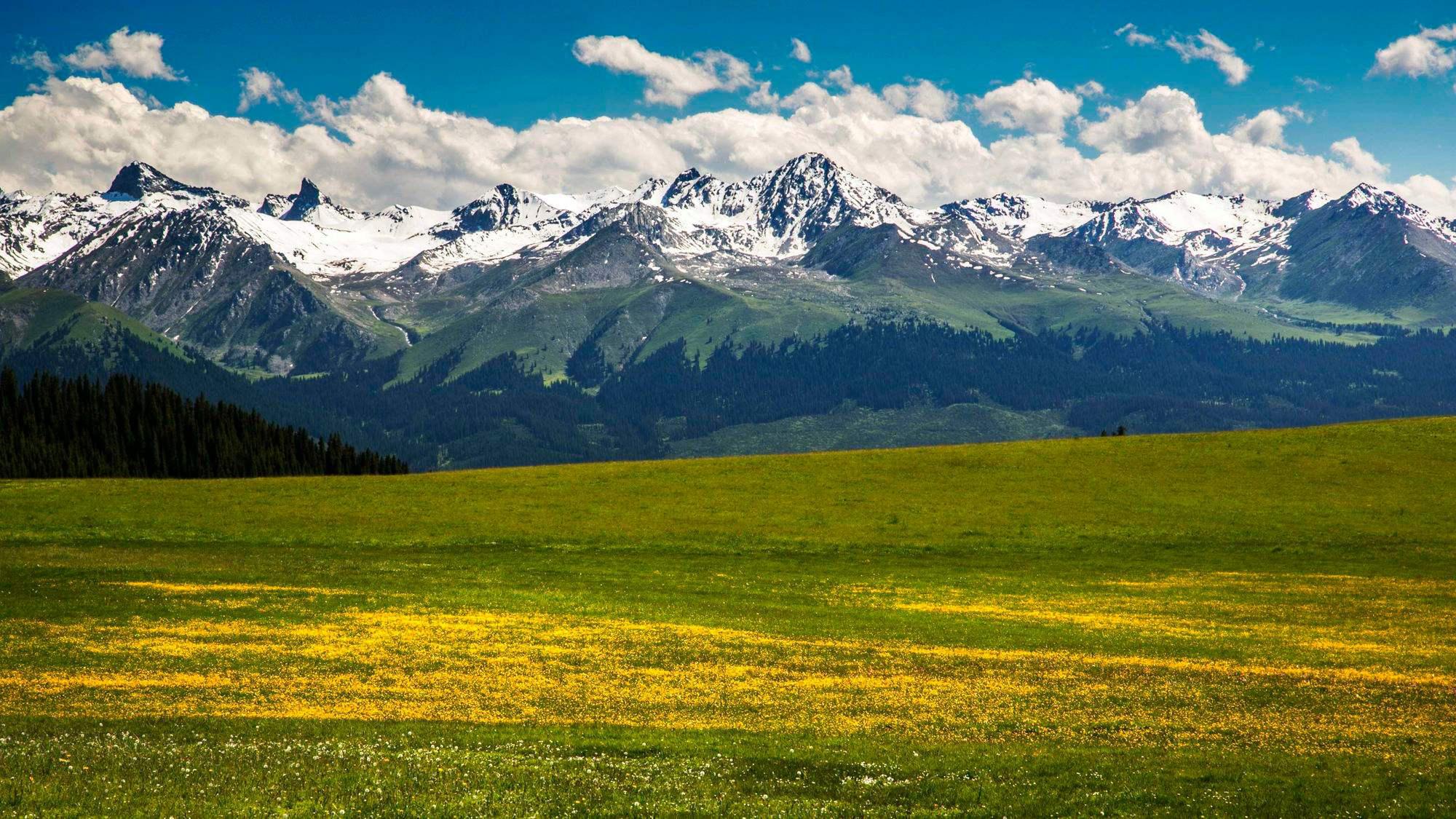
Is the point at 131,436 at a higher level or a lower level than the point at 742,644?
higher

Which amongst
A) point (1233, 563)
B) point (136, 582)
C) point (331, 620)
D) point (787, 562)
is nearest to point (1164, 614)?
point (1233, 563)

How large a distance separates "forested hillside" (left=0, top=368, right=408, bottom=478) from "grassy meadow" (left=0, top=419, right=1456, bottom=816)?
76233 millimetres

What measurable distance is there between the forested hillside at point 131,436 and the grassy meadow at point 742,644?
76233mm

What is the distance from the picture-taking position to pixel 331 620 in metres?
43.5

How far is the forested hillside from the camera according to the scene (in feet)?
500

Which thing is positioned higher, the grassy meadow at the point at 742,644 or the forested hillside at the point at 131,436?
the forested hillside at the point at 131,436

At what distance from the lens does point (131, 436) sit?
525 ft

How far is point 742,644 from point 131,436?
154481 millimetres

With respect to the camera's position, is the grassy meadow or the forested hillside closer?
the grassy meadow

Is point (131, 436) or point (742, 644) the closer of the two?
point (742, 644)

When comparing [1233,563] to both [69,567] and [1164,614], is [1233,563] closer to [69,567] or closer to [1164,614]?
[1164,614]

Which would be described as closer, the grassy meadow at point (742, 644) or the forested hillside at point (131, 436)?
the grassy meadow at point (742, 644)

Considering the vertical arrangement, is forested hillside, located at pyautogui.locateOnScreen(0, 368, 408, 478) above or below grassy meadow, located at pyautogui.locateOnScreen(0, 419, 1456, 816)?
A: above

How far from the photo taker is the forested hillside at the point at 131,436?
500ft
